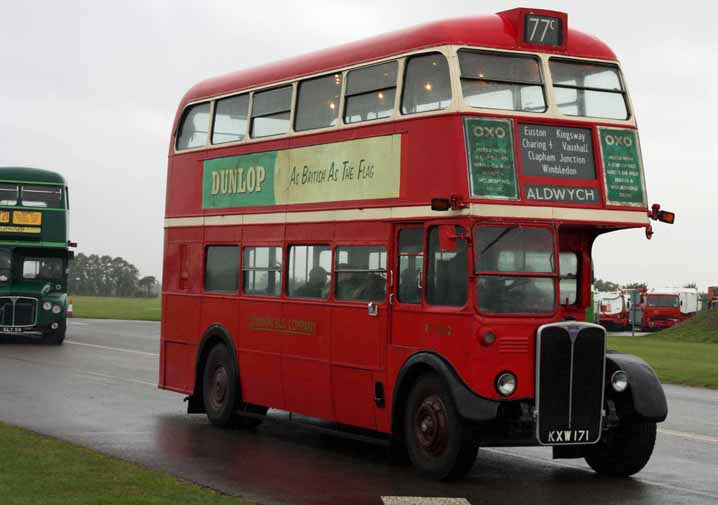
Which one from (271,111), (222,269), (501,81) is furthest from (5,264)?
(501,81)

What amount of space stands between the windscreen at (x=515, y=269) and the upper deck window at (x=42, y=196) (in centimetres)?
2248

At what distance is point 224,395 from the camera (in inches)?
645

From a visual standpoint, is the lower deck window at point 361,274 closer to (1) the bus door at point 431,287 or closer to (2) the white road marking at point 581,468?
(1) the bus door at point 431,287

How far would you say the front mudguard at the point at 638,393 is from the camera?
473 inches

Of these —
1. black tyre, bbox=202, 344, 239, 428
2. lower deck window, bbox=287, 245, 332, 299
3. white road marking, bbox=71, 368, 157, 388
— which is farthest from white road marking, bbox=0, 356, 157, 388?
lower deck window, bbox=287, 245, 332, 299

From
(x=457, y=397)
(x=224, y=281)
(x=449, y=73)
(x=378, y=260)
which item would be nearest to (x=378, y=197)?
(x=378, y=260)

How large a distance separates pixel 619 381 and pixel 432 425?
1.78 m

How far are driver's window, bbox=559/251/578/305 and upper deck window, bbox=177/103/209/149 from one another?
5946 mm

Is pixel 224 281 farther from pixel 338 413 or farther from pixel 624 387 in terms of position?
pixel 624 387

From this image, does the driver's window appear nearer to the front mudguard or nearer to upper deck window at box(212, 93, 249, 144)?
the front mudguard

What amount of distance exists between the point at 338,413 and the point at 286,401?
1219mm

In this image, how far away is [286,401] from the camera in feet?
49.2

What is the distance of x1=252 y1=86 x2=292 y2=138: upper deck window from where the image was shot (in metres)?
15.3

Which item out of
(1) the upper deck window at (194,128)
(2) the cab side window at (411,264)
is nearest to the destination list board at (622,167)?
(2) the cab side window at (411,264)
